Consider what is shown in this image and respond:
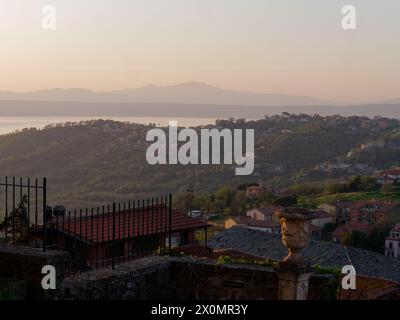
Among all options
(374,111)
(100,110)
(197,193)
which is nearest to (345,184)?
(197,193)

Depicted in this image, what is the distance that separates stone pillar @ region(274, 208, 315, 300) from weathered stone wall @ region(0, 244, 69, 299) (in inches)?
99.0

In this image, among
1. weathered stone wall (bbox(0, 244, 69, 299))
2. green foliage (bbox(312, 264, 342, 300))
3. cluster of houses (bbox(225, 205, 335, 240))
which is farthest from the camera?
cluster of houses (bbox(225, 205, 335, 240))

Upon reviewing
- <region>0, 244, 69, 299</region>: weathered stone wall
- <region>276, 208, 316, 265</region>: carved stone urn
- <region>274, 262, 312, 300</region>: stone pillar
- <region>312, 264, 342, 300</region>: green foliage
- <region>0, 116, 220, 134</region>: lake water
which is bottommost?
<region>312, 264, 342, 300</region>: green foliage

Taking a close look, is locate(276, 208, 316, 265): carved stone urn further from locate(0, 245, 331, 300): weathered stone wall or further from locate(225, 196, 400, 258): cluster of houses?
locate(225, 196, 400, 258): cluster of houses

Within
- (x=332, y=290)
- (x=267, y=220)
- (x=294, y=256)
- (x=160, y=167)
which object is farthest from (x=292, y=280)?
(x=160, y=167)

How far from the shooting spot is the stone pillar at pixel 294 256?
6617mm

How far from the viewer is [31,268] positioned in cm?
608

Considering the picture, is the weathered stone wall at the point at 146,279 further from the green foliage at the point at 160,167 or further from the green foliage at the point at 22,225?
the green foliage at the point at 160,167

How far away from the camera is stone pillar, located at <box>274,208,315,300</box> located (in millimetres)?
6617

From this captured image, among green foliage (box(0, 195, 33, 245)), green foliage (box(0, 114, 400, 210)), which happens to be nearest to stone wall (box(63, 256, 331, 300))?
green foliage (box(0, 195, 33, 245))

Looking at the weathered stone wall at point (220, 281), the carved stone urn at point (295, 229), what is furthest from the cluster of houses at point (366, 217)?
the carved stone urn at point (295, 229)

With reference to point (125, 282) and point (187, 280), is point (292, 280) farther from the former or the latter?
point (125, 282)

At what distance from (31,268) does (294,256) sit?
118 inches

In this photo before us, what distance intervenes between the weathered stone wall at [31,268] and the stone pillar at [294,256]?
2.52 meters
